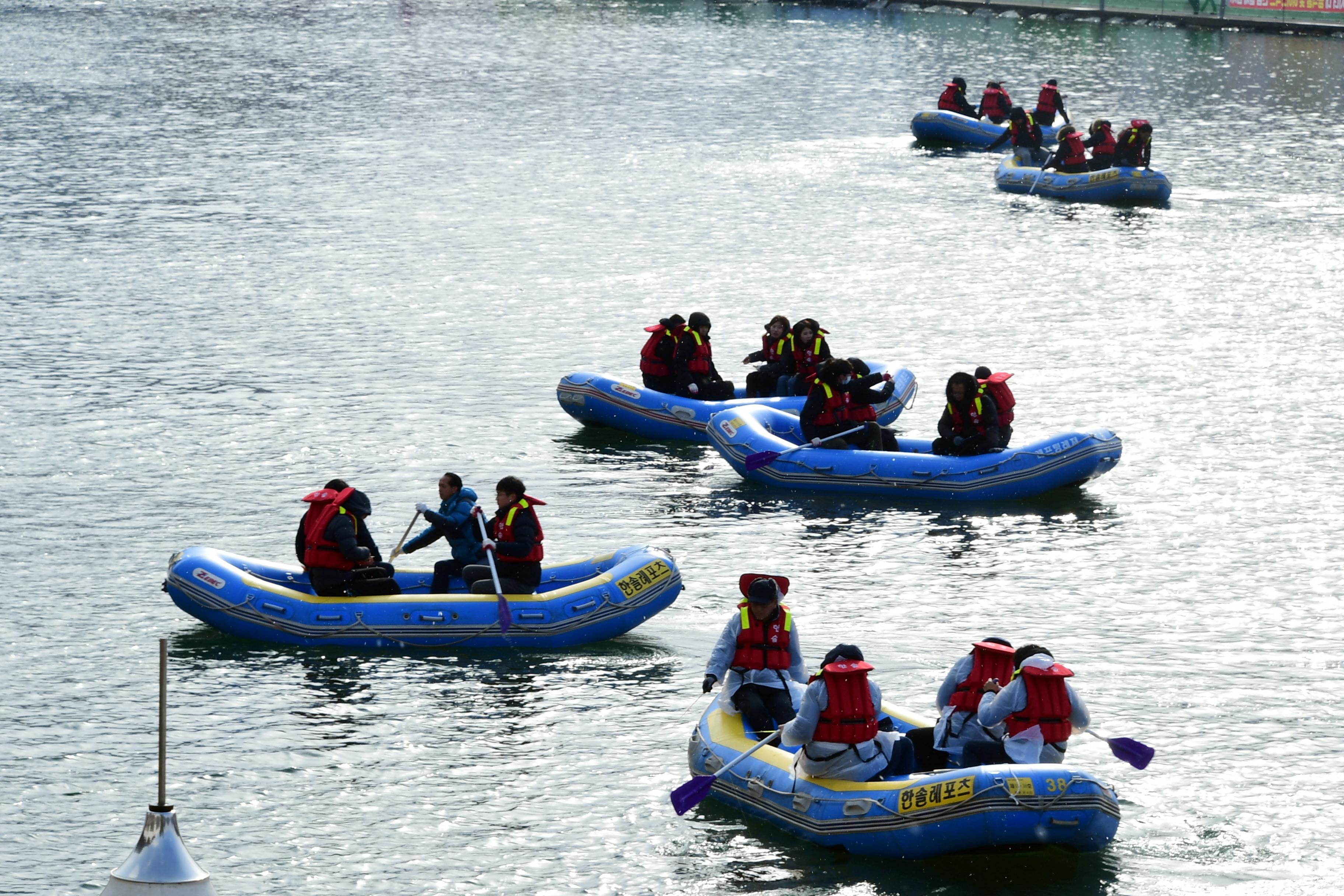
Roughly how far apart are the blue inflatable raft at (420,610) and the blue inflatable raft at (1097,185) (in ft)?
89.5

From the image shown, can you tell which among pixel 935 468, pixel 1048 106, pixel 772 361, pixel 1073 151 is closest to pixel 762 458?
pixel 935 468

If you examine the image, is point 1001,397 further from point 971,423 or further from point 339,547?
point 339,547

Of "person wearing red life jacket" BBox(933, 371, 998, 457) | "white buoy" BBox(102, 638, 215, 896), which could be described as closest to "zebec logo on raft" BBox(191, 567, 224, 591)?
"white buoy" BBox(102, 638, 215, 896)

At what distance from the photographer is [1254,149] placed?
4856 centimetres

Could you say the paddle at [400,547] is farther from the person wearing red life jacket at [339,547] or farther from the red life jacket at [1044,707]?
the red life jacket at [1044,707]

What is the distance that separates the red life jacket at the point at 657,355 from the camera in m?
24.0

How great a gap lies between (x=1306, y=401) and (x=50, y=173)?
3041cm

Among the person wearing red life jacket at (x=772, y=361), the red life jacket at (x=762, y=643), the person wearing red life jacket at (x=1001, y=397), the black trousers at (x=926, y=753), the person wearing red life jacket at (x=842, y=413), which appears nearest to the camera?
the black trousers at (x=926, y=753)

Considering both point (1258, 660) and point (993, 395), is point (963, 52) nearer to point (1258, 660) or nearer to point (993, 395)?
point (993, 395)

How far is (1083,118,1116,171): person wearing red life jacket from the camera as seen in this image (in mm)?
41281

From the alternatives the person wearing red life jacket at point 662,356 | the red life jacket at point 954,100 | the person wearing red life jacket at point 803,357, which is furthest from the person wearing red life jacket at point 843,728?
the red life jacket at point 954,100

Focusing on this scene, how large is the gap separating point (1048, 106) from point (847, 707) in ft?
117

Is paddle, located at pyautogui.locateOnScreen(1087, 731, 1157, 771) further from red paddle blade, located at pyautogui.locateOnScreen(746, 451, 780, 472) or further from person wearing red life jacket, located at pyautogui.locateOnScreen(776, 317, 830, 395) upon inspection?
person wearing red life jacket, located at pyautogui.locateOnScreen(776, 317, 830, 395)

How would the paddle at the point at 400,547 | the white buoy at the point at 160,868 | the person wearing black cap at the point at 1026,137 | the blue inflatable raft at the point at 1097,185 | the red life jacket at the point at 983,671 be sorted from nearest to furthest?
the white buoy at the point at 160,868 < the red life jacket at the point at 983,671 < the paddle at the point at 400,547 < the blue inflatable raft at the point at 1097,185 < the person wearing black cap at the point at 1026,137
